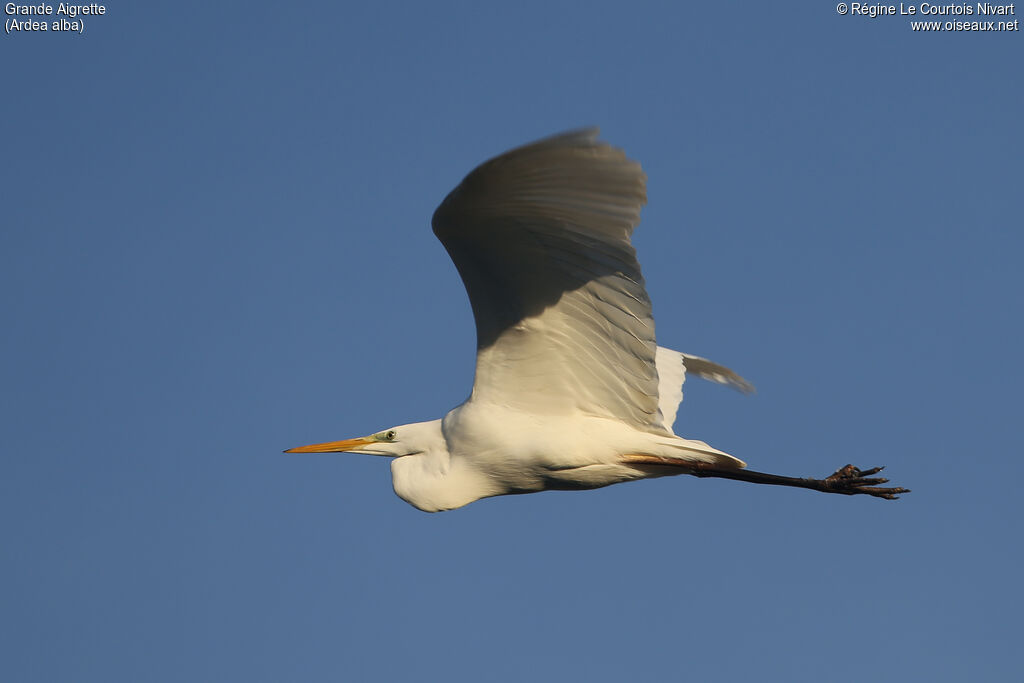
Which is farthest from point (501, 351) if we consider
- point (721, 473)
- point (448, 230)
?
point (721, 473)

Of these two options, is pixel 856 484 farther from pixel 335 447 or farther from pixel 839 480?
pixel 335 447

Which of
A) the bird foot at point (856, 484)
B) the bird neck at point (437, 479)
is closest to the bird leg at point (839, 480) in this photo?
the bird foot at point (856, 484)

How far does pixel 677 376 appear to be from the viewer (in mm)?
9547

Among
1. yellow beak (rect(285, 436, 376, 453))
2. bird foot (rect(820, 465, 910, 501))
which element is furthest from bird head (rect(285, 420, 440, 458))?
bird foot (rect(820, 465, 910, 501))

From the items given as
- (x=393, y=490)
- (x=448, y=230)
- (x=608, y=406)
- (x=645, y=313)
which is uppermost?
(x=448, y=230)

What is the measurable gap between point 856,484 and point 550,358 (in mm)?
2527

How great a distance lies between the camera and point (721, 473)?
774 cm

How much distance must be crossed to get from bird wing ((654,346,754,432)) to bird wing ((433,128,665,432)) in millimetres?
976

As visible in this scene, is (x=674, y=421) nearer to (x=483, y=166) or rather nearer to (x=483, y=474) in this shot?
(x=483, y=474)

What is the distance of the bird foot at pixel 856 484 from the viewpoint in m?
7.80

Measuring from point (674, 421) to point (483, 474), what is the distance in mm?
1910

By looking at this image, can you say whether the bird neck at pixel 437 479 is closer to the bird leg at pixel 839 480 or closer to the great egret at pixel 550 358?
the great egret at pixel 550 358

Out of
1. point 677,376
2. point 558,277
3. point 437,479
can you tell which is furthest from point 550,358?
point 677,376

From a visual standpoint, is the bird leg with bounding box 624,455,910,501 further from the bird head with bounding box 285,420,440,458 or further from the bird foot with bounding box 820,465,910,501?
the bird head with bounding box 285,420,440,458
